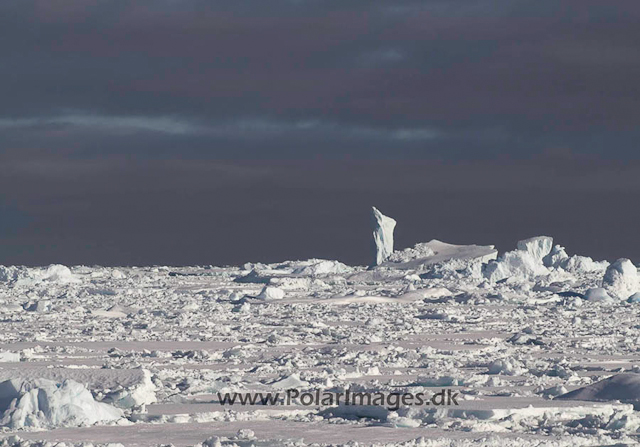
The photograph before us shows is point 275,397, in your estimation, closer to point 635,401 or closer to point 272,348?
point 635,401

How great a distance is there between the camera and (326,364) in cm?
1505

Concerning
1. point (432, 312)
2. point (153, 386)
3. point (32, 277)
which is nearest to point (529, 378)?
point (153, 386)

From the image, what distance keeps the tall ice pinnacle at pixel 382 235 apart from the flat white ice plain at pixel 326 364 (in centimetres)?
1559

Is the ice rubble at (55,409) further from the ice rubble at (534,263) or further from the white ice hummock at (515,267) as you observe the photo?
the white ice hummock at (515,267)

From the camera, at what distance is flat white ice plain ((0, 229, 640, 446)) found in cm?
936

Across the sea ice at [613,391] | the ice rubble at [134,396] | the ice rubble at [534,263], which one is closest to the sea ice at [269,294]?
the ice rubble at [534,263]

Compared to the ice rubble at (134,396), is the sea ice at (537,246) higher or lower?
higher

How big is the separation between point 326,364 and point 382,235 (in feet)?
130

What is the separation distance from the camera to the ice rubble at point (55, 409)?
950 cm

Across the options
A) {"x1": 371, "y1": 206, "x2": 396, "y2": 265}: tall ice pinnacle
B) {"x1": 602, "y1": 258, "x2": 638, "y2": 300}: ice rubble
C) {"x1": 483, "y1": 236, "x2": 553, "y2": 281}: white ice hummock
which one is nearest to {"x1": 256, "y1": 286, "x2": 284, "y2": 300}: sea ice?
{"x1": 602, "y1": 258, "x2": 638, "y2": 300}: ice rubble

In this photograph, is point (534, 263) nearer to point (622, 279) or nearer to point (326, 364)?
point (622, 279)

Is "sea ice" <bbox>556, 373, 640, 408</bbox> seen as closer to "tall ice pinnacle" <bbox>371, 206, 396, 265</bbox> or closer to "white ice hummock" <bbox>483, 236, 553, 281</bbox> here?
"white ice hummock" <bbox>483, 236, 553, 281</bbox>

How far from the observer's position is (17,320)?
2505cm

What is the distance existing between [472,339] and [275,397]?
9483 millimetres
